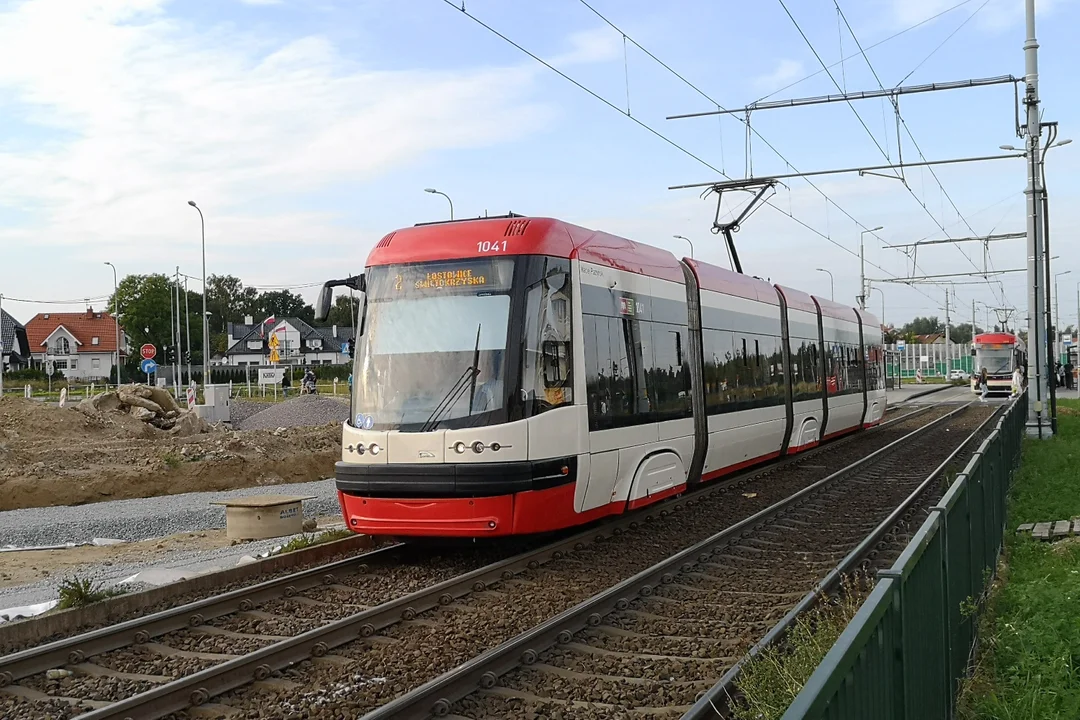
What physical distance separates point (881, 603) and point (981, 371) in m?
53.4

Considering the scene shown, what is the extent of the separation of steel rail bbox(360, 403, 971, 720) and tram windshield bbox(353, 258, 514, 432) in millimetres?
2188

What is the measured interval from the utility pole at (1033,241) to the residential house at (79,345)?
95.8 metres

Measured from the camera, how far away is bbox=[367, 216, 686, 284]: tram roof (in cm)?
1061

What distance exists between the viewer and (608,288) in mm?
11812

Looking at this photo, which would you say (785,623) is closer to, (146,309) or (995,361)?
(995,361)

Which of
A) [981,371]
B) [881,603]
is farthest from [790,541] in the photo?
[981,371]

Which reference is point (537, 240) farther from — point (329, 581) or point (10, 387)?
point (10, 387)

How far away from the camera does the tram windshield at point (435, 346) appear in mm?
10211

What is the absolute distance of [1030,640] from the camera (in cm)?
637

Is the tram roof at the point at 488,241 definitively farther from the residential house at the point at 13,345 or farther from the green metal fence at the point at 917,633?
the residential house at the point at 13,345

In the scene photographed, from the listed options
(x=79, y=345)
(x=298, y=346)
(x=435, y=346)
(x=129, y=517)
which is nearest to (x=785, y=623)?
(x=435, y=346)

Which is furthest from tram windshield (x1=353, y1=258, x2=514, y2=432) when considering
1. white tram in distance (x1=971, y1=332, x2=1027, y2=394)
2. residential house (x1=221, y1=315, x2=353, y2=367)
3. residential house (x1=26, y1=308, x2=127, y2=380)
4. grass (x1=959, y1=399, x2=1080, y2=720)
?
residential house (x1=26, y1=308, x2=127, y2=380)

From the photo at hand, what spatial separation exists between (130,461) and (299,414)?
55.6 feet

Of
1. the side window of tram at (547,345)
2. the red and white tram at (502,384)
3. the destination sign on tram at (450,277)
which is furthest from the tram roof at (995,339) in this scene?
the destination sign on tram at (450,277)
